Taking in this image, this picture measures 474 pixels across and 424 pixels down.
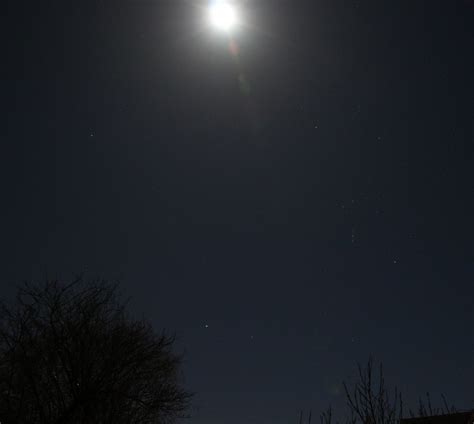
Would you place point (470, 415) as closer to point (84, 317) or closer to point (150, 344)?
point (150, 344)

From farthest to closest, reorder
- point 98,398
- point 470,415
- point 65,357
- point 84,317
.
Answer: point 470,415 < point 84,317 < point 65,357 < point 98,398

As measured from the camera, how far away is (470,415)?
37.2 metres

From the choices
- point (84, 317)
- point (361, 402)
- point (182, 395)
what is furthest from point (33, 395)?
point (361, 402)

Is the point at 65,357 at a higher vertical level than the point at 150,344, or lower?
lower

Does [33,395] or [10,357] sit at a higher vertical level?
[10,357]

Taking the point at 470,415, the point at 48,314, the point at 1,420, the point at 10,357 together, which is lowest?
the point at 1,420

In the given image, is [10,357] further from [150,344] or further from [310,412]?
[310,412]

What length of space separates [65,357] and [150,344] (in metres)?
2.71

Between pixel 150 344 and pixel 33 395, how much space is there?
145 inches

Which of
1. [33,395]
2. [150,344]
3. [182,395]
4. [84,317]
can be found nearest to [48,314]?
[84,317]

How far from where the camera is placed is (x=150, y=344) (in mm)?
12734

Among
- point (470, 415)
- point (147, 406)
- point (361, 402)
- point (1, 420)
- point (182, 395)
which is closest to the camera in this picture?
point (361, 402)

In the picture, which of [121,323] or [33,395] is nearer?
[33,395]

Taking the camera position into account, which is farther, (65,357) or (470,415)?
(470,415)
